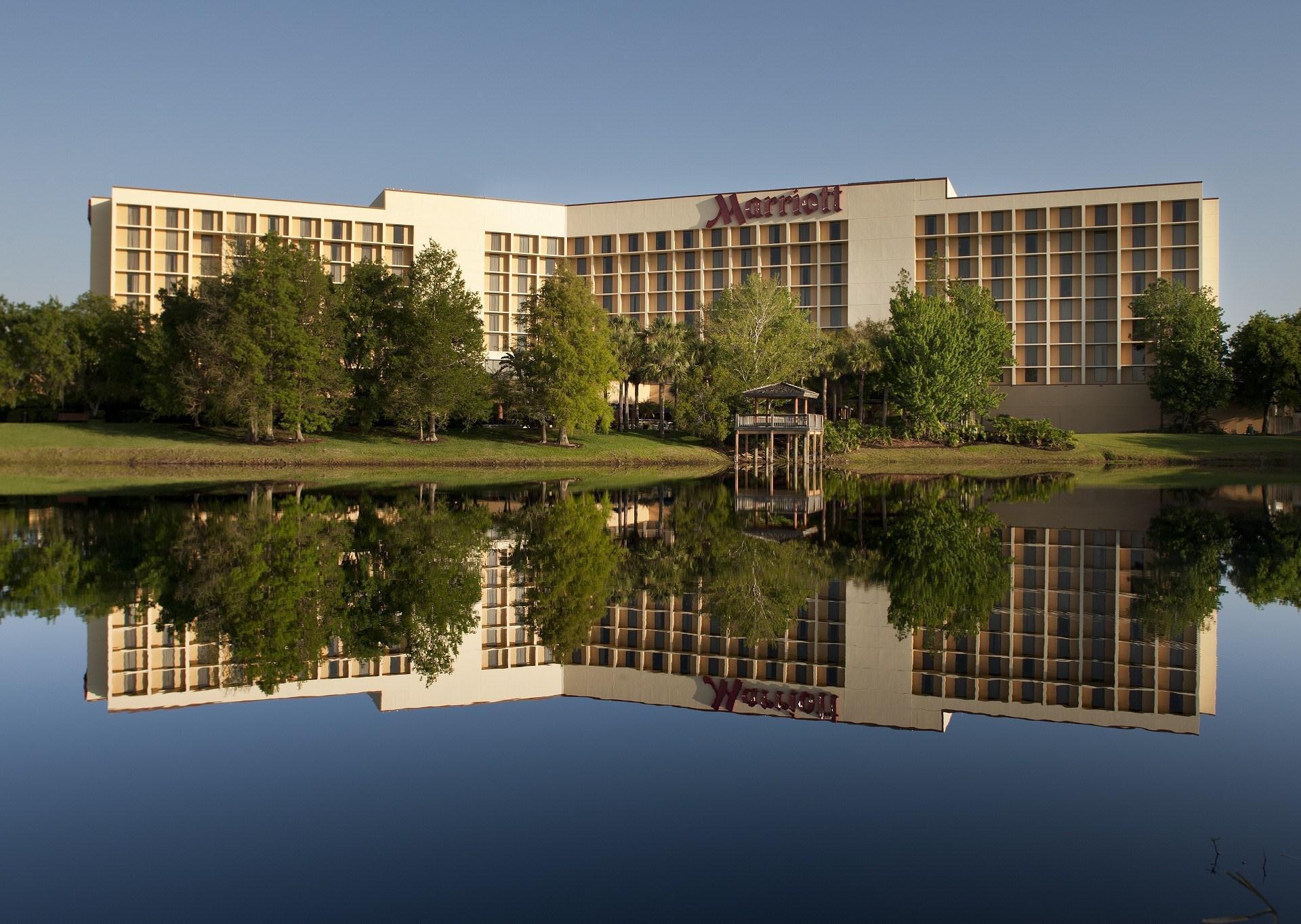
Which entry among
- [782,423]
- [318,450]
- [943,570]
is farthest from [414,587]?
[318,450]

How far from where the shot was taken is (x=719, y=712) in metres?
9.73

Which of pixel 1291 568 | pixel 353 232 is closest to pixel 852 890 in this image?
pixel 1291 568

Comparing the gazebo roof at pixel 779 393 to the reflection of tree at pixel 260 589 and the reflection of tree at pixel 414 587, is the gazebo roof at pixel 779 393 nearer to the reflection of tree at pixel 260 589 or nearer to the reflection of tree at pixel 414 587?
the reflection of tree at pixel 414 587

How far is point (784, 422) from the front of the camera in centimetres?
6041

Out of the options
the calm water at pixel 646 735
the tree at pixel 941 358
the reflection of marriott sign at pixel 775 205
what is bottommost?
the calm water at pixel 646 735

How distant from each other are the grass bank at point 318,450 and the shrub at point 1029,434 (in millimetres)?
19012

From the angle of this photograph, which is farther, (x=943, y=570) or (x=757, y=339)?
(x=757, y=339)

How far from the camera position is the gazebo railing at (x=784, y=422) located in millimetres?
60094

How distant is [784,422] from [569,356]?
14.8 meters

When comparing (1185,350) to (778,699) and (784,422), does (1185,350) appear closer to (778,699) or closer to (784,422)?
(784,422)

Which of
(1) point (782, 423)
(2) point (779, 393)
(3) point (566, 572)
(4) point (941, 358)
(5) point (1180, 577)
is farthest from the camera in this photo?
(4) point (941, 358)

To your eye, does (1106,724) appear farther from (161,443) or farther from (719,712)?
(161,443)

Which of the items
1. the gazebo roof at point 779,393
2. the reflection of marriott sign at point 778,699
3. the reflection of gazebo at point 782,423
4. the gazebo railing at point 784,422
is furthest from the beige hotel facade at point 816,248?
the reflection of marriott sign at point 778,699

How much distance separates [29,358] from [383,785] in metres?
70.7
